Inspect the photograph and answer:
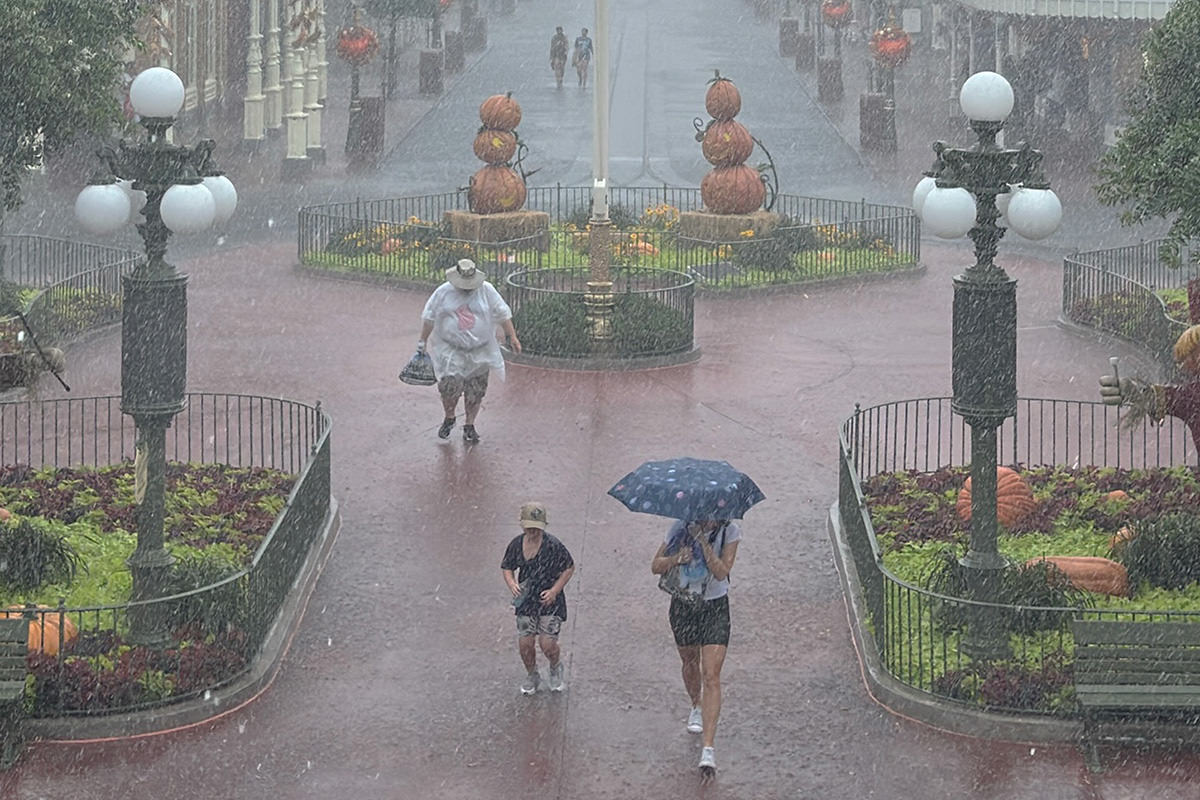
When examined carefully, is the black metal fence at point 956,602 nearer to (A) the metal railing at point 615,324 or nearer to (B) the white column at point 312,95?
(A) the metal railing at point 615,324

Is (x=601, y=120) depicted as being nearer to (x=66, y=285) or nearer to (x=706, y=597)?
(x=66, y=285)

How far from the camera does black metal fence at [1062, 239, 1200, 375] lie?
2238cm

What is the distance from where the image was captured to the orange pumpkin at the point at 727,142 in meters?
29.0

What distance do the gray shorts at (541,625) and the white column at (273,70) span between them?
Answer: 105 feet

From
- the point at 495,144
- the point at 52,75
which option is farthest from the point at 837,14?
the point at 52,75

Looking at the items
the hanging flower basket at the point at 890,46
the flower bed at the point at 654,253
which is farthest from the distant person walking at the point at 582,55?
the flower bed at the point at 654,253

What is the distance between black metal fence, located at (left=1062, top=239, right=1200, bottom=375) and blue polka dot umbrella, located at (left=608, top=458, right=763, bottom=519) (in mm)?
11182

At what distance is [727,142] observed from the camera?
2898cm

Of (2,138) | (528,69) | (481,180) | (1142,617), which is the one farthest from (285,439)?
(528,69)

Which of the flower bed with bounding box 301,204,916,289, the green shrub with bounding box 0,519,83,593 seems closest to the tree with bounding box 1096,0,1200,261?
the green shrub with bounding box 0,519,83,593

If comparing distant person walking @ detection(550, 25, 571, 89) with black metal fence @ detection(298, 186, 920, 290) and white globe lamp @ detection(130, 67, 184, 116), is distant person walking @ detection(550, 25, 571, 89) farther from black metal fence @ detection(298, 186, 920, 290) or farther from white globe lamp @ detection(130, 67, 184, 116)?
white globe lamp @ detection(130, 67, 184, 116)

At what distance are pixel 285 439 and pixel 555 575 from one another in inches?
300

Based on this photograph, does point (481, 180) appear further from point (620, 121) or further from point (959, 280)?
point (620, 121)

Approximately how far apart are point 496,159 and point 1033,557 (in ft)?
53.7
